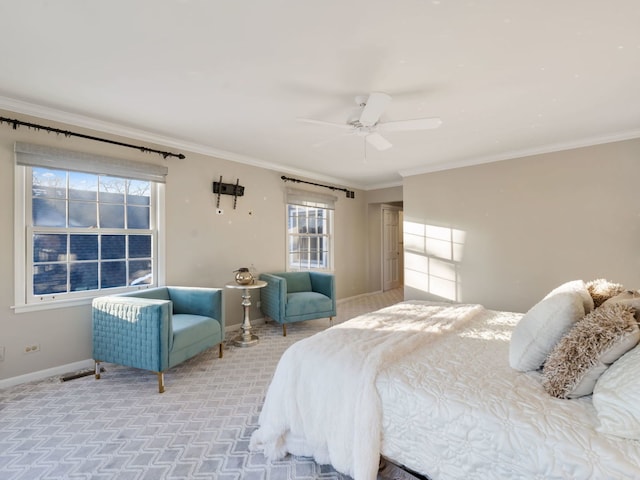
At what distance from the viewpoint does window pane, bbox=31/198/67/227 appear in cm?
285

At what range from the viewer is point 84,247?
123 inches

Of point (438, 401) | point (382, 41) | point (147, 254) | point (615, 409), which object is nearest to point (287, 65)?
point (382, 41)

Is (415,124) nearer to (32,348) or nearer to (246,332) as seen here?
(246,332)

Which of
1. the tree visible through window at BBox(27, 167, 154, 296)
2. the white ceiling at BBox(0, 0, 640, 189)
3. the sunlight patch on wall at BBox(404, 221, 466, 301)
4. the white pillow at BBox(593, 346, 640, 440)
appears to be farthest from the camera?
the sunlight patch on wall at BBox(404, 221, 466, 301)

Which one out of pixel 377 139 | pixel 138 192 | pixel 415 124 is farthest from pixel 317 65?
pixel 138 192

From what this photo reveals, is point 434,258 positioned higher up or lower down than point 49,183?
lower down

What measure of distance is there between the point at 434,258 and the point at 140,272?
4.24 metres

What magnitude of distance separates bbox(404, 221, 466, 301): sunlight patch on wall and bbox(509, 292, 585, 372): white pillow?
3324mm

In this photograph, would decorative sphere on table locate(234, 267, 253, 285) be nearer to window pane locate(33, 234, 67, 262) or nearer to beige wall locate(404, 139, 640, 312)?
window pane locate(33, 234, 67, 262)

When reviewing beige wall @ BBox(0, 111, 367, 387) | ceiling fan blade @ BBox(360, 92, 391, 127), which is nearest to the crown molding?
beige wall @ BBox(0, 111, 367, 387)

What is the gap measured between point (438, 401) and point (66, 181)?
12.2 ft

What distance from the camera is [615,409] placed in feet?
3.41

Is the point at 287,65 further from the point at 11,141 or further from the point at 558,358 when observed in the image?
the point at 11,141

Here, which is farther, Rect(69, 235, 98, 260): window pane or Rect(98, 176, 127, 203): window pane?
Rect(98, 176, 127, 203): window pane
